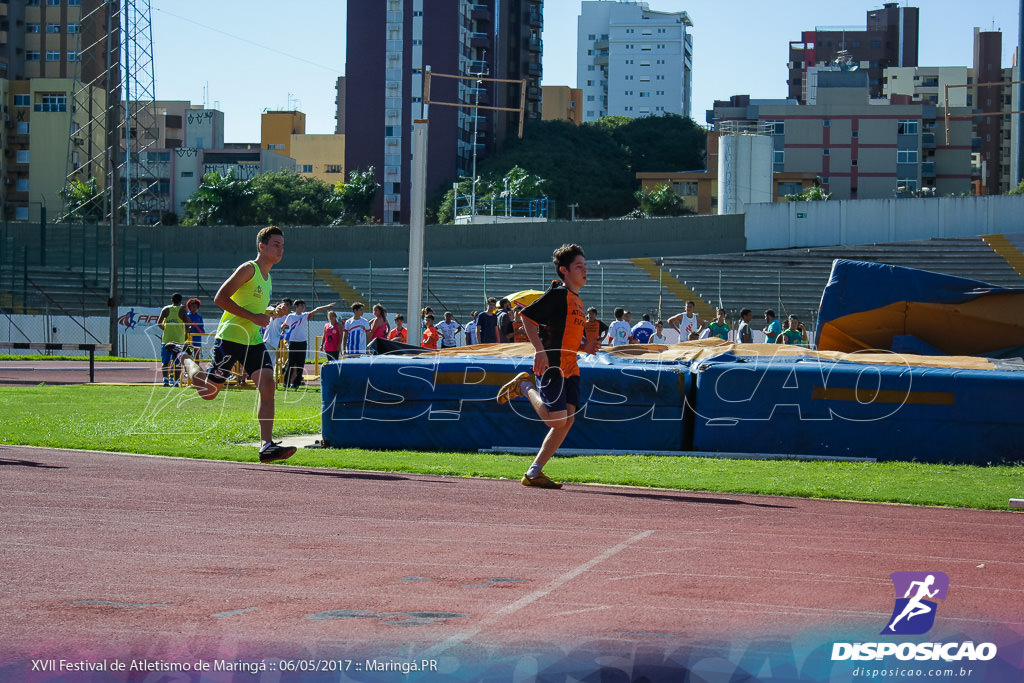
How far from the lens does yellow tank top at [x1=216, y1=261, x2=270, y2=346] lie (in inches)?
364

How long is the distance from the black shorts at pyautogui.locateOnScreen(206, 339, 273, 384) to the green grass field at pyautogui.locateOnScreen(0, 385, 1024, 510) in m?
0.97

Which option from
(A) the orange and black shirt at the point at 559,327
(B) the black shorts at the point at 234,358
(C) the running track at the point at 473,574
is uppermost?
(A) the orange and black shirt at the point at 559,327

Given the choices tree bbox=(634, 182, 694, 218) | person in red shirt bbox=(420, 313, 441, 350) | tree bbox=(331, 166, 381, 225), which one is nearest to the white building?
tree bbox=(634, 182, 694, 218)

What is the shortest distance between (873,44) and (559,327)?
433 feet

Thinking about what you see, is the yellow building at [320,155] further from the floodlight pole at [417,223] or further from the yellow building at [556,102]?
the floodlight pole at [417,223]

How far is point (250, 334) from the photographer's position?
9320 millimetres

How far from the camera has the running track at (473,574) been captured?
3973 millimetres

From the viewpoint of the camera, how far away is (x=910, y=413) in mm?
10992

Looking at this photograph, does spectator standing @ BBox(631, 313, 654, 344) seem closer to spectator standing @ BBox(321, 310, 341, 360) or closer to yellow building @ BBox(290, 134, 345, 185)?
spectator standing @ BBox(321, 310, 341, 360)

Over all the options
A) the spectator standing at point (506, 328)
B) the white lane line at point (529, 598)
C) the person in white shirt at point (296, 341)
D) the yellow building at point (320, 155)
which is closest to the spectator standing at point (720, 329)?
the spectator standing at point (506, 328)

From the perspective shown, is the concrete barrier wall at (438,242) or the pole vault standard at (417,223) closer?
the pole vault standard at (417,223)

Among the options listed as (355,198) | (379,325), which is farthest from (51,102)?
(379,325)

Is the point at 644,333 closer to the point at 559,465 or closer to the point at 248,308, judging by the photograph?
the point at 559,465

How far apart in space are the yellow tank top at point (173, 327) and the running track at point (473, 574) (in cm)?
1342
